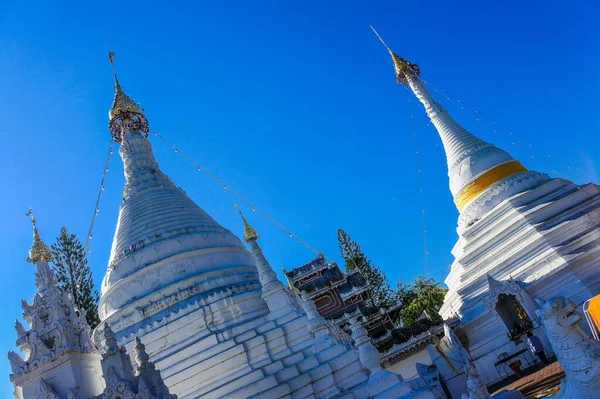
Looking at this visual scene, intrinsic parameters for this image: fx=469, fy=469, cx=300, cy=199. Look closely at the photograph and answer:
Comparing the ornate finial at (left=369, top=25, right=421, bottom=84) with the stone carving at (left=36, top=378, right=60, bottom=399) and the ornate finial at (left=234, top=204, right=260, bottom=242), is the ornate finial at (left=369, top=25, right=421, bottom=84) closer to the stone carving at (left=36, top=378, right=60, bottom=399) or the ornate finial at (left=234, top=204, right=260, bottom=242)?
the ornate finial at (left=234, top=204, right=260, bottom=242)

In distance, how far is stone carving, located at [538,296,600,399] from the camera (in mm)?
7320

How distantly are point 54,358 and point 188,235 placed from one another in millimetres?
8095

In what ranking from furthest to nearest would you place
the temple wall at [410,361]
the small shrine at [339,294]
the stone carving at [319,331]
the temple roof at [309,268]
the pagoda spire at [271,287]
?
the temple roof at [309,268]
the small shrine at [339,294]
the temple wall at [410,361]
the pagoda spire at [271,287]
the stone carving at [319,331]

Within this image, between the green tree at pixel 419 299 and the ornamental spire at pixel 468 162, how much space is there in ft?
56.1

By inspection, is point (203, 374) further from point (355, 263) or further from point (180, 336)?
point (355, 263)

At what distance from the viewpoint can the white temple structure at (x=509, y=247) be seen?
53.8 feet

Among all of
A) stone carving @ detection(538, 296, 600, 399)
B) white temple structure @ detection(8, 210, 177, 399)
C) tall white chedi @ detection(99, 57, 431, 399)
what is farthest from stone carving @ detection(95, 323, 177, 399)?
stone carving @ detection(538, 296, 600, 399)

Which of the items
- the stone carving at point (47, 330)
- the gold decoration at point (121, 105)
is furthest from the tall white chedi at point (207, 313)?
the gold decoration at point (121, 105)

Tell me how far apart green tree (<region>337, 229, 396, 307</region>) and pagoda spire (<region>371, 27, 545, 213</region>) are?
62.5 feet

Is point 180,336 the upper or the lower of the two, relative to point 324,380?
upper

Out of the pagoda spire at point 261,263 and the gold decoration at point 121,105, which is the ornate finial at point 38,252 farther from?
the gold decoration at point 121,105

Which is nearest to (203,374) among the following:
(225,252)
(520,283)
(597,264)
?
(225,252)

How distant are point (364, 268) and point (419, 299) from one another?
6059mm

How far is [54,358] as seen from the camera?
9469 millimetres
